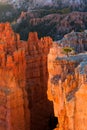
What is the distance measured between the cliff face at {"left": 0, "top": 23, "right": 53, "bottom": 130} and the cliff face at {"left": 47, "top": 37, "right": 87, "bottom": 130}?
34.7 feet

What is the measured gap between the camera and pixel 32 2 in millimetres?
83750

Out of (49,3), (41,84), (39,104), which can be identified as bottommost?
(39,104)

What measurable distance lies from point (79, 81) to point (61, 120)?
213 centimetres

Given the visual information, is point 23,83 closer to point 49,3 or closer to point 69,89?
point 69,89

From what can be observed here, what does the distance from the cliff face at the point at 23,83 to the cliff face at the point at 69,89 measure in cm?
1056

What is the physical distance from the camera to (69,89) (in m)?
15.8

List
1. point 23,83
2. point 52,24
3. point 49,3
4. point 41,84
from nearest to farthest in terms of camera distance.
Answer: point 23,83 < point 41,84 < point 52,24 < point 49,3

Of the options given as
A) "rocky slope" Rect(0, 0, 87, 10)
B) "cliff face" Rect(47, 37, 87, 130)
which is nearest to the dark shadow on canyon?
"cliff face" Rect(47, 37, 87, 130)

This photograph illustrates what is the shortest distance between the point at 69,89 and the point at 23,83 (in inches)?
553

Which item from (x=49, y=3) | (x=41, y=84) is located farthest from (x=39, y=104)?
(x=49, y=3)

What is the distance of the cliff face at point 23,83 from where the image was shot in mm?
27578

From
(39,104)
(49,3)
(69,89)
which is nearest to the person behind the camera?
(69,89)

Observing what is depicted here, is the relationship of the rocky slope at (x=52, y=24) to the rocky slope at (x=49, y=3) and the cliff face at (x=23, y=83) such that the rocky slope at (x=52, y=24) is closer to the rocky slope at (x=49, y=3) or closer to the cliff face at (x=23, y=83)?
the rocky slope at (x=49, y=3)

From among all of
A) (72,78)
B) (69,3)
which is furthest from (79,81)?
(69,3)
